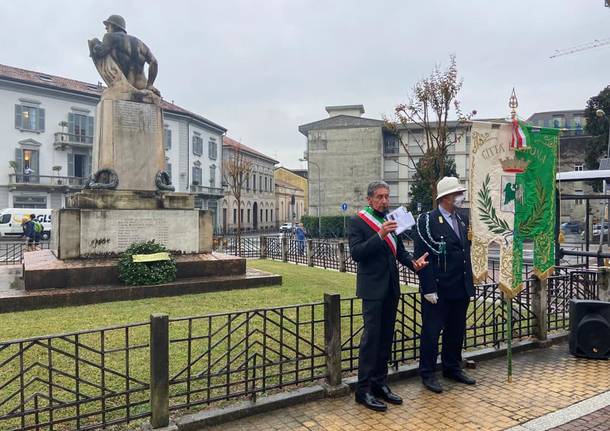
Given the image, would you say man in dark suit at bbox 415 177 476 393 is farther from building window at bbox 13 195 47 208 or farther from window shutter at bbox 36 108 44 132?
window shutter at bbox 36 108 44 132

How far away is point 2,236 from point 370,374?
37.5 meters

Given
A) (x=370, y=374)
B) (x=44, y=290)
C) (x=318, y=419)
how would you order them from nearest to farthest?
1. (x=318, y=419)
2. (x=370, y=374)
3. (x=44, y=290)

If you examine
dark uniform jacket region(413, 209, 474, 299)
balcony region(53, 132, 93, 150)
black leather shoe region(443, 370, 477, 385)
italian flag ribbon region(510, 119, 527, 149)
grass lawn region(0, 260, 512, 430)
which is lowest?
black leather shoe region(443, 370, 477, 385)

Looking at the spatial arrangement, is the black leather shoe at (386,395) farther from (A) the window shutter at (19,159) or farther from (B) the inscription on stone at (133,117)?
(A) the window shutter at (19,159)

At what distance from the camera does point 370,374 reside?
14.7 feet

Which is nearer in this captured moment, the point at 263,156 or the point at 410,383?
the point at 410,383

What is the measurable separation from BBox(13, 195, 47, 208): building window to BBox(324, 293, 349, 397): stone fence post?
41.6 m

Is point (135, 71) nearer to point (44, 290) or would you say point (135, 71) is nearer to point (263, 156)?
point (44, 290)

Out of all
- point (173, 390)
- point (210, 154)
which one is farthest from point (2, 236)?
point (173, 390)

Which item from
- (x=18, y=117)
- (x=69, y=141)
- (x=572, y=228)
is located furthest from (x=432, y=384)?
(x=572, y=228)

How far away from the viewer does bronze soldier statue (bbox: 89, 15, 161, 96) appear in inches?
431

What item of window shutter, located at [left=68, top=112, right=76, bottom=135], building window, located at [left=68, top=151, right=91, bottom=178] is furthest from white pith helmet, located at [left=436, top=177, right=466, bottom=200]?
window shutter, located at [left=68, top=112, right=76, bottom=135]

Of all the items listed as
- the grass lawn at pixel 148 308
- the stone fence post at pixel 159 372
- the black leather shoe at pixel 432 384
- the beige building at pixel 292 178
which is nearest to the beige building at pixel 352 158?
the beige building at pixel 292 178

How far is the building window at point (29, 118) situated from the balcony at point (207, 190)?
16295 mm
